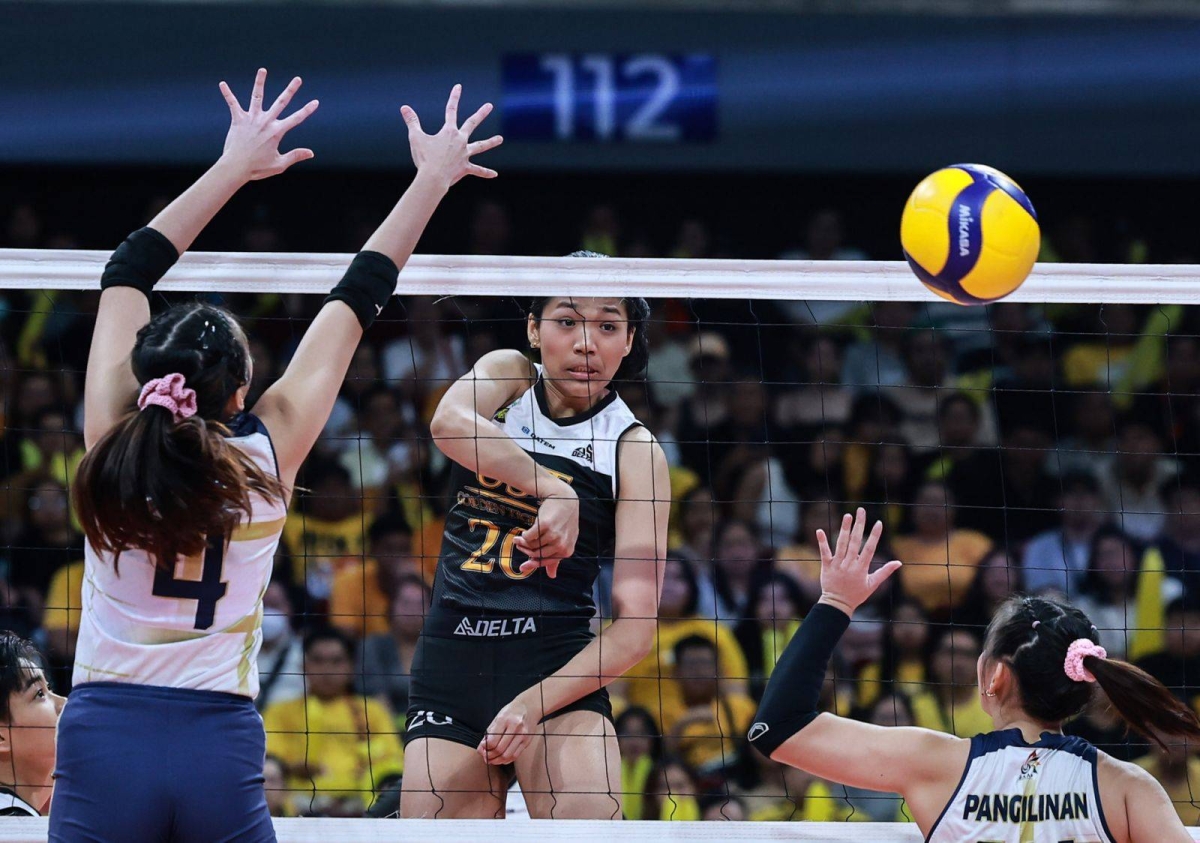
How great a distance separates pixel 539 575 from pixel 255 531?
53.6 inches

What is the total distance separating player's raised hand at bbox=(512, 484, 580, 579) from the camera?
13.1 ft

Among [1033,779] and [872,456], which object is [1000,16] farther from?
[1033,779]

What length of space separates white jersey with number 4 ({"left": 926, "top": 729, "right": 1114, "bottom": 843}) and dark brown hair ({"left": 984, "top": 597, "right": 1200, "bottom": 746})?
0.13 metres

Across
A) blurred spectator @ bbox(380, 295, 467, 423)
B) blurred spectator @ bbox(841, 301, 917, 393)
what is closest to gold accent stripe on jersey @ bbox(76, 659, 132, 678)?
blurred spectator @ bbox(380, 295, 467, 423)

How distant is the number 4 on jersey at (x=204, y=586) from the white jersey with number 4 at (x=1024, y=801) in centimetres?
174

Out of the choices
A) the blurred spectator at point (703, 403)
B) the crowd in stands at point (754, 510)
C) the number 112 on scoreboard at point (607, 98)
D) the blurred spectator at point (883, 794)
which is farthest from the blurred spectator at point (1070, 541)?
the number 112 on scoreboard at point (607, 98)

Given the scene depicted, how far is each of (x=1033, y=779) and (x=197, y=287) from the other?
262 centimetres

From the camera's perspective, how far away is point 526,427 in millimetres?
4461

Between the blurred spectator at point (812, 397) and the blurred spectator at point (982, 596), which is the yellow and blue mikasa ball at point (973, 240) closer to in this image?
the blurred spectator at point (982, 596)

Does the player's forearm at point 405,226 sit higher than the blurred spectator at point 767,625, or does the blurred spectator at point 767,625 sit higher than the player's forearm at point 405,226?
the player's forearm at point 405,226

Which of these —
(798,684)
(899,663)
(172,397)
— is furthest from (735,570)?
(172,397)

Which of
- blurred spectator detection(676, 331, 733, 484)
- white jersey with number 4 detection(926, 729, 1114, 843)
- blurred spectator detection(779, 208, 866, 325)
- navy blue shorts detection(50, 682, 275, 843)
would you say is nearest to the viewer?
navy blue shorts detection(50, 682, 275, 843)

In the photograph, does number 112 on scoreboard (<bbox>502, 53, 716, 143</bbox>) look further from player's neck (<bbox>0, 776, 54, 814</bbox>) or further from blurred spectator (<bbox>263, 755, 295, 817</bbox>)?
player's neck (<bbox>0, 776, 54, 814</bbox>)

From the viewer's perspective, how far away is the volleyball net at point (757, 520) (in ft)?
23.6
